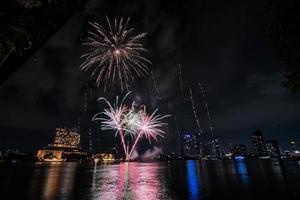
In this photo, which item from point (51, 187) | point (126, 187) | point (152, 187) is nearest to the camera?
point (152, 187)

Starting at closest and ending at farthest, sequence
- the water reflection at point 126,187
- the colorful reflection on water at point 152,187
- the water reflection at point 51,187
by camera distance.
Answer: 1. the water reflection at point 126,187
2. the colorful reflection on water at point 152,187
3. the water reflection at point 51,187

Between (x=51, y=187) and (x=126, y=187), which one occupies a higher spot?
(x=51, y=187)

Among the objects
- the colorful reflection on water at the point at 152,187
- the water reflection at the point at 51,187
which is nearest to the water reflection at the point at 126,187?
the colorful reflection on water at the point at 152,187

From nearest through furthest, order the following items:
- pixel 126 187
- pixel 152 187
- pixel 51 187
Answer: pixel 152 187 → pixel 126 187 → pixel 51 187

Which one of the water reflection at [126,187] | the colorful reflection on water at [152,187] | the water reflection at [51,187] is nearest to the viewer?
the water reflection at [126,187]

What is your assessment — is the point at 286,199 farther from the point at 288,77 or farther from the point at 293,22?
the point at 293,22

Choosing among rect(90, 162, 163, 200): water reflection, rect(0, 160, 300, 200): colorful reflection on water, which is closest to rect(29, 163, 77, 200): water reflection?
rect(0, 160, 300, 200): colorful reflection on water

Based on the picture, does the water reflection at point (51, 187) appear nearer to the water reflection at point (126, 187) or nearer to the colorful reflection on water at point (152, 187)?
the colorful reflection on water at point (152, 187)

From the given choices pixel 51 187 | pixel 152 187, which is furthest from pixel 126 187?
pixel 51 187

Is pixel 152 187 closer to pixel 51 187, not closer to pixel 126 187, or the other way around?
pixel 126 187

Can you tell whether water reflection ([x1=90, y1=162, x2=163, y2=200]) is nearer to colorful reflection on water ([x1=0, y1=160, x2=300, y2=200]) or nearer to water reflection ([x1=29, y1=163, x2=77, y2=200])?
colorful reflection on water ([x1=0, y1=160, x2=300, y2=200])

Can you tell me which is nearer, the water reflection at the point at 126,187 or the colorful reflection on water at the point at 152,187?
the water reflection at the point at 126,187

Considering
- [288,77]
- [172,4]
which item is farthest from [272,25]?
[172,4]

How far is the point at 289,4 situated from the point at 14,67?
11.7m
